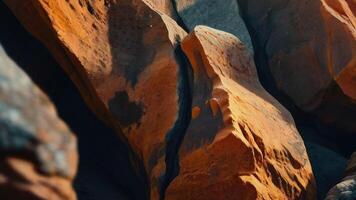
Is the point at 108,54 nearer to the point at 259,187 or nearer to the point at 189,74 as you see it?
the point at 189,74

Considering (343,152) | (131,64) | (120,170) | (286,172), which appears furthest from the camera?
(343,152)

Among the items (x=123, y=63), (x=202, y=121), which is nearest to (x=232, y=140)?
(x=202, y=121)

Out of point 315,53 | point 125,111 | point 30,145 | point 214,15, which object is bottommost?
point 315,53

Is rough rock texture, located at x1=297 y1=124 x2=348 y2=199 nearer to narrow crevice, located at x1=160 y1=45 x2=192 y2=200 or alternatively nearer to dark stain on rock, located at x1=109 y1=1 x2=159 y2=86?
narrow crevice, located at x1=160 y1=45 x2=192 y2=200

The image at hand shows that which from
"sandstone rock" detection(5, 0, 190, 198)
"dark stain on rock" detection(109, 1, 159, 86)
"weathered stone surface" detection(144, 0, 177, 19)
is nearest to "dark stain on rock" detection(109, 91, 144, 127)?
"sandstone rock" detection(5, 0, 190, 198)

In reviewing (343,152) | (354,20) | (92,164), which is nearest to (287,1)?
(354,20)

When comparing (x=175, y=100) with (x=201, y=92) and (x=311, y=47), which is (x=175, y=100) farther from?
(x=311, y=47)
